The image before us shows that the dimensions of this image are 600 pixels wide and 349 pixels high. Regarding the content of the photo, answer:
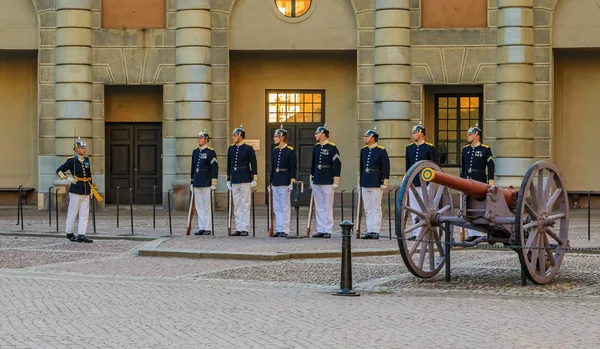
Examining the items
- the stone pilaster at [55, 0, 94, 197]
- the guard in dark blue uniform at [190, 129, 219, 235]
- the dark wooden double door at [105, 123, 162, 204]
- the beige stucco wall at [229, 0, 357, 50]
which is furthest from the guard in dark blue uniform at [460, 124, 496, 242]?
the dark wooden double door at [105, 123, 162, 204]

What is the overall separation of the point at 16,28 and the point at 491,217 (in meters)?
19.0

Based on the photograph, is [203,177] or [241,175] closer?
[241,175]

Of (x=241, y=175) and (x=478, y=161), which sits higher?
(x=478, y=161)

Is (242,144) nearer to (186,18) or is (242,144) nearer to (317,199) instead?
(317,199)

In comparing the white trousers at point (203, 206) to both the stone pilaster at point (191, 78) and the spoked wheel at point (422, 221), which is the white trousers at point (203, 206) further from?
the spoked wheel at point (422, 221)

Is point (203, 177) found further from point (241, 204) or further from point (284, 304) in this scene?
point (284, 304)

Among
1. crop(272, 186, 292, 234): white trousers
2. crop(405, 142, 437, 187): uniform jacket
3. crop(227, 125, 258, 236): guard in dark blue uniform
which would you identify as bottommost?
crop(272, 186, 292, 234): white trousers

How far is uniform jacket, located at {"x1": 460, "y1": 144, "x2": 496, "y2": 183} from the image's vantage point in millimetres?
22328

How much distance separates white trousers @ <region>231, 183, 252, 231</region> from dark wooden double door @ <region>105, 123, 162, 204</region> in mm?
9201

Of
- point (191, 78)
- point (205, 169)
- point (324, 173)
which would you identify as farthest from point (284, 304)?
point (191, 78)

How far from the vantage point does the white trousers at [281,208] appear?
2369cm

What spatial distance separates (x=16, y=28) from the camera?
32.0m

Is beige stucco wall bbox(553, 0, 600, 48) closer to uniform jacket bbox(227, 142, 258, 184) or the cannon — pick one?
uniform jacket bbox(227, 142, 258, 184)

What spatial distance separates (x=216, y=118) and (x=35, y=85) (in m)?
4.98
